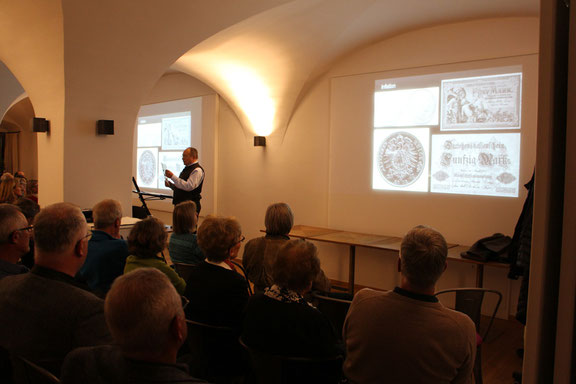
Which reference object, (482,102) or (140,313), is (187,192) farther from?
(140,313)

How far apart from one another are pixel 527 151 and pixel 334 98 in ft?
7.73

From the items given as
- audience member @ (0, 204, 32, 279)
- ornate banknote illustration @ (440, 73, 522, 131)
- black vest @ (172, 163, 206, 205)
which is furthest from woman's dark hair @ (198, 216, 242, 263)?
ornate banknote illustration @ (440, 73, 522, 131)

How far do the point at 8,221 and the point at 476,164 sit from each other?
4147 millimetres

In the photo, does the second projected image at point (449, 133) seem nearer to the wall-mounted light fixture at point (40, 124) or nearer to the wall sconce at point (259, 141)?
the wall sconce at point (259, 141)

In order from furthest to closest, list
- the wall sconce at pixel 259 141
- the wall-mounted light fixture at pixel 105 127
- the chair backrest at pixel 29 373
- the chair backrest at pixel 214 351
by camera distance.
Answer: the wall sconce at pixel 259 141, the wall-mounted light fixture at pixel 105 127, the chair backrest at pixel 214 351, the chair backrest at pixel 29 373

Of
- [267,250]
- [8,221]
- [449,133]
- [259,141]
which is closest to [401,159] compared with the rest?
[449,133]

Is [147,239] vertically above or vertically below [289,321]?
above

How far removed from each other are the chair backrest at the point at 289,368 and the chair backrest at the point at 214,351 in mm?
330

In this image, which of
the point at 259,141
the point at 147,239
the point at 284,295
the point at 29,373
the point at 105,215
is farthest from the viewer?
the point at 259,141

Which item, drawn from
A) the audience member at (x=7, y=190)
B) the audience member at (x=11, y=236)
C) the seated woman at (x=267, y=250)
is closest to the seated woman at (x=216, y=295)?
the seated woman at (x=267, y=250)

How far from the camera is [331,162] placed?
5590 mm

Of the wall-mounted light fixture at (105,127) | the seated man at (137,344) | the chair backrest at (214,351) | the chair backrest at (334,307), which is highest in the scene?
the wall-mounted light fixture at (105,127)

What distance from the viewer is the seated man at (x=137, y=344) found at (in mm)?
991

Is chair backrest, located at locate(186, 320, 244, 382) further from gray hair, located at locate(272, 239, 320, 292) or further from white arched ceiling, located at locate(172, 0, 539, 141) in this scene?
white arched ceiling, located at locate(172, 0, 539, 141)
